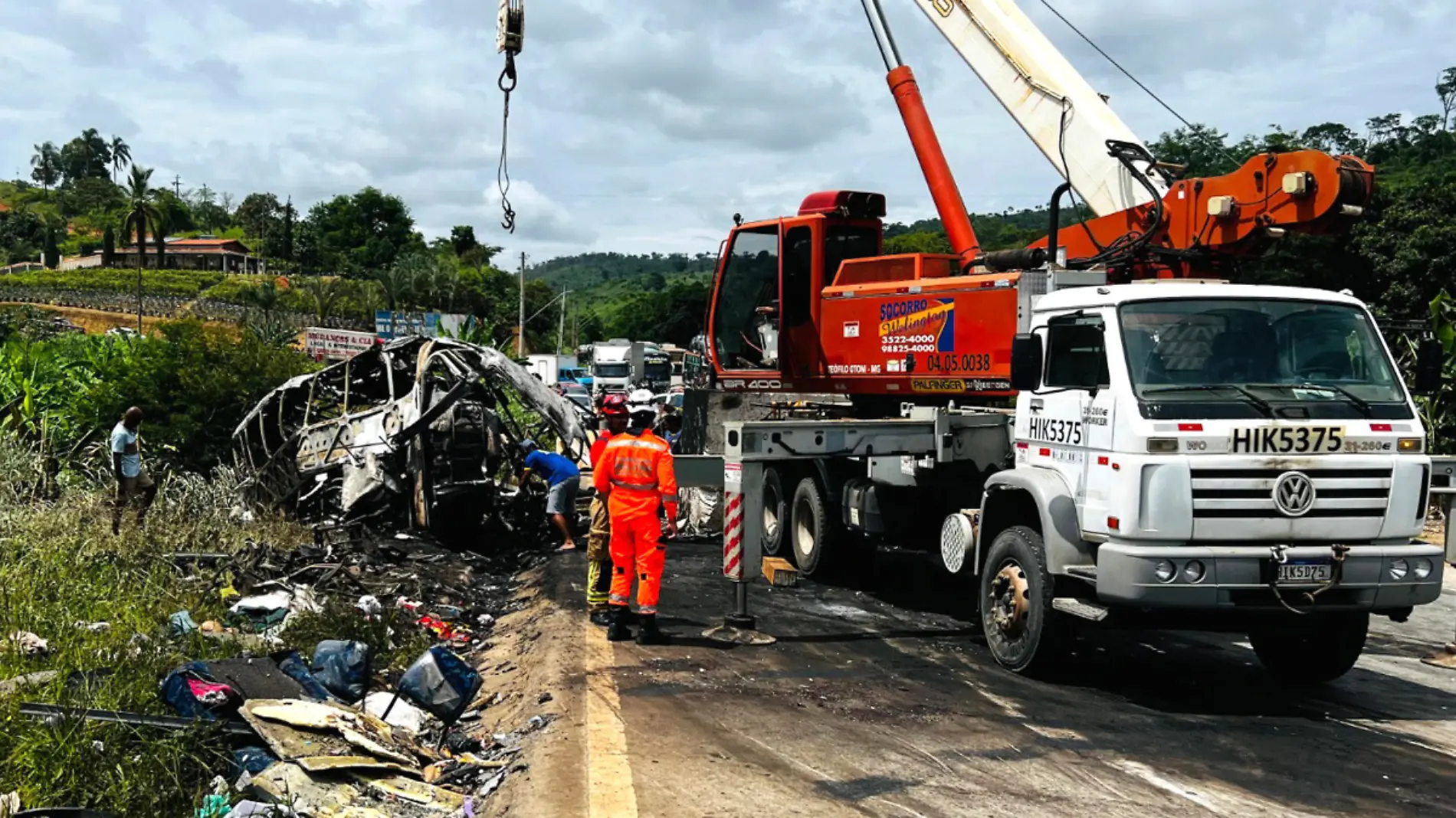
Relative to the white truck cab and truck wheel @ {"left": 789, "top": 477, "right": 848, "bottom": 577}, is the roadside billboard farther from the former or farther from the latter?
the white truck cab

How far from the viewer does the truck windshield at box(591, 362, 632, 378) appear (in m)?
49.3

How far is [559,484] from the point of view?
1266 cm

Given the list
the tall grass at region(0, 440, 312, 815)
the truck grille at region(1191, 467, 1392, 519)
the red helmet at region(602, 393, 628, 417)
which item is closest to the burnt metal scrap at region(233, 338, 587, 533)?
the tall grass at region(0, 440, 312, 815)

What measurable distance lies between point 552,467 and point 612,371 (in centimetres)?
3718

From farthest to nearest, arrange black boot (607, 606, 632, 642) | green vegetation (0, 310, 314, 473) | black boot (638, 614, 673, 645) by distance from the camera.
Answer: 1. green vegetation (0, 310, 314, 473)
2. black boot (607, 606, 632, 642)
3. black boot (638, 614, 673, 645)

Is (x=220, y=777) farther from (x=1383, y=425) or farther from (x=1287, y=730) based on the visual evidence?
(x=1383, y=425)

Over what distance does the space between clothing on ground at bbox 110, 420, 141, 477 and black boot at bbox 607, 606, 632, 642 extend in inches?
301

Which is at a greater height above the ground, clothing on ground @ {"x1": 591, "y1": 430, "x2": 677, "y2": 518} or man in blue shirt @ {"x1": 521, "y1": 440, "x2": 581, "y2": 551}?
clothing on ground @ {"x1": 591, "y1": 430, "x2": 677, "y2": 518}

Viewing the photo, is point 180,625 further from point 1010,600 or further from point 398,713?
point 1010,600

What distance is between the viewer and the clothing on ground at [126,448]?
13008mm

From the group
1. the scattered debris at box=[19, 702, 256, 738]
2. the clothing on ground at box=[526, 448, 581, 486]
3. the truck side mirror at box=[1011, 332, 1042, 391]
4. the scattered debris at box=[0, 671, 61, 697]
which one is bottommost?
the scattered debris at box=[0, 671, 61, 697]

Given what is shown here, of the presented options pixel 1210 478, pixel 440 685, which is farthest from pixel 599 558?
pixel 1210 478

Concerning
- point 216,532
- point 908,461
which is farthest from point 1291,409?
point 216,532

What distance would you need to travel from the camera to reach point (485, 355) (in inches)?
521
